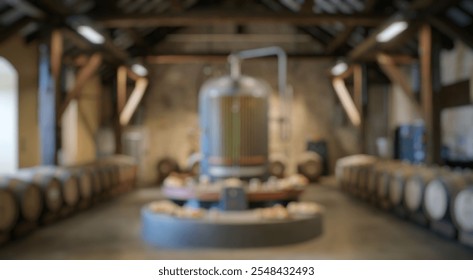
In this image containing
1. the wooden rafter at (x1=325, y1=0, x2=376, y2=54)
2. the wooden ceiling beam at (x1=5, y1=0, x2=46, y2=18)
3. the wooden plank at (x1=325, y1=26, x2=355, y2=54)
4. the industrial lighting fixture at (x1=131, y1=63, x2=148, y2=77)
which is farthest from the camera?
the industrial lighting fixture at (x1=131, y1=63, x2=148, y2=77)

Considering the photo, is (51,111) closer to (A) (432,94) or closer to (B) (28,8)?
(B) (28,8)

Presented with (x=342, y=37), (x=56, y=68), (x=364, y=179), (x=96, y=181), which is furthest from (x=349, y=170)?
(x=56, y=68)

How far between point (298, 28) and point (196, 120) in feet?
14.7

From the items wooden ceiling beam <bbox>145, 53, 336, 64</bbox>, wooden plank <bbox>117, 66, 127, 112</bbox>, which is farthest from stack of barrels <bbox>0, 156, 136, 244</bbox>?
wooden ceiling beam <bbox>145, 53, 336, 64</bbox>

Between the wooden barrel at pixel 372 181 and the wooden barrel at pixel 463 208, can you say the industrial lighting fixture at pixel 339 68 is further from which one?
the wooden barrel at pixel 463 208

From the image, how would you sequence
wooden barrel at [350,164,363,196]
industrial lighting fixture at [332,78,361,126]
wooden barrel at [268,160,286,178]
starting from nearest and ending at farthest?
wooden barrel at [350,164,363,196] → industrial lighting fixture at [332,78,361,126] → wooden barrel at [268,160,286,178]

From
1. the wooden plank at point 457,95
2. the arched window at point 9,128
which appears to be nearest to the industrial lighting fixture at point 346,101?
the wooden plank at point 457,95

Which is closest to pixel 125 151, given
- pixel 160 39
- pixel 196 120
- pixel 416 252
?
pixel 196 120

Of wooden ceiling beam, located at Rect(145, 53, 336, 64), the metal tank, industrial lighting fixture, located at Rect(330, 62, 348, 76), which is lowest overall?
the metal tank

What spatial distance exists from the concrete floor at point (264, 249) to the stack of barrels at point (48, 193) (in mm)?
214

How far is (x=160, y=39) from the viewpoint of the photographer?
15.7 m

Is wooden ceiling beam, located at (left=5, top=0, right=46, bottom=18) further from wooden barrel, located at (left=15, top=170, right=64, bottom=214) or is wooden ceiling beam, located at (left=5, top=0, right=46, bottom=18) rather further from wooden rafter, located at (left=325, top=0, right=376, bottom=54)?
wooden rafter, located at (left=325, top=0, right=376, bottom=54)

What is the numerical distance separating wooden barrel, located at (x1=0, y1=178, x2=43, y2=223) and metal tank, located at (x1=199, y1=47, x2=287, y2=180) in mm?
2514

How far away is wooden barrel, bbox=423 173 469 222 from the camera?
19.9 feet
